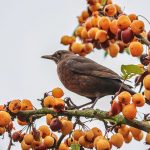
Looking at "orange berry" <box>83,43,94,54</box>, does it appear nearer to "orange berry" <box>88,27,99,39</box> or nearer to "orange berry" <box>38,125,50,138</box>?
"orange berry" <box>88,27,99,39</box>

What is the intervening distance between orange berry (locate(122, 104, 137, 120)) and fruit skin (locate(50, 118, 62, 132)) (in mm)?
471

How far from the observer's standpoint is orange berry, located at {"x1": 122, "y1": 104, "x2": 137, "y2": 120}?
2.80 metres

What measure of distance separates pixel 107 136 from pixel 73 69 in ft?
9.46

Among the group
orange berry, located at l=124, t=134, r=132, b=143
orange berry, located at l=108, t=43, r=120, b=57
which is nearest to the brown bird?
orange berry, located at l=108, t=43, r=120, b=57

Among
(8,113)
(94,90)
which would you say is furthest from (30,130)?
(94,90)

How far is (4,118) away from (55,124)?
33 cm

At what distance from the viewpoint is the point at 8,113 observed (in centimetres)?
305

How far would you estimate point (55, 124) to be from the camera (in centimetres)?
309

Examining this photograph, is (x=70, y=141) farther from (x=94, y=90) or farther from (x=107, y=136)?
(x=94, y=90)

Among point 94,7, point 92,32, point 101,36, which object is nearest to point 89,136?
point 101,36

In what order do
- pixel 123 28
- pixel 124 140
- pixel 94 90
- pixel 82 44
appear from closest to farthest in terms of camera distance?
pixel 124 140 < pixel 123 28 < pixel 82 44 < pixel 94 90

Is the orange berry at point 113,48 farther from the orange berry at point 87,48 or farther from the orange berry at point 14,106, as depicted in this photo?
the orange berry at point 14,106

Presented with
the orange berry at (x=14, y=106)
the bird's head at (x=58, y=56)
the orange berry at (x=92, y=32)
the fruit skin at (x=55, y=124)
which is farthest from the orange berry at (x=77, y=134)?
the bird's head at (x=58, y=56)

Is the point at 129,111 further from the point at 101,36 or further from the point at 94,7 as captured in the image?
the point at 94,7
